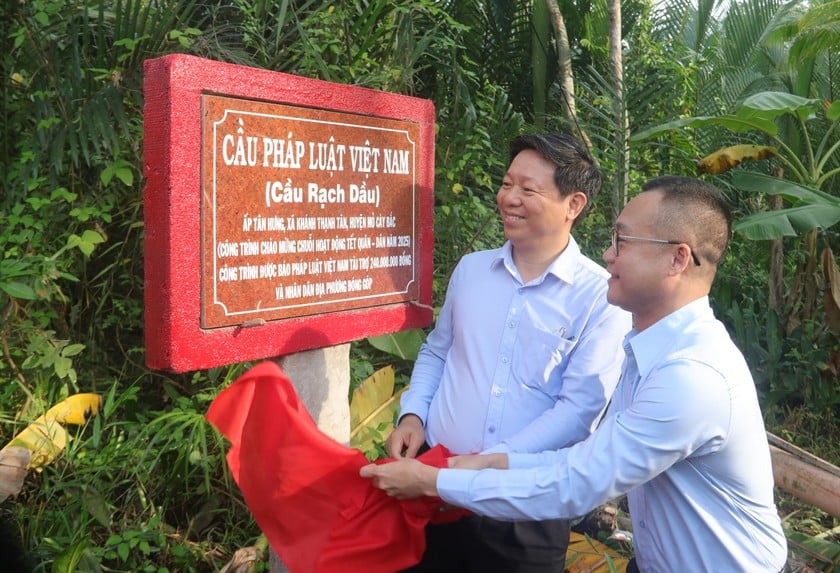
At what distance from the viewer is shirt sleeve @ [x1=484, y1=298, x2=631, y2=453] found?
2162 mm

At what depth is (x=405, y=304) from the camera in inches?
109

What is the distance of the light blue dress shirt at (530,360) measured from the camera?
86.4 inches

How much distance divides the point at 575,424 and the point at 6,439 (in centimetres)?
251

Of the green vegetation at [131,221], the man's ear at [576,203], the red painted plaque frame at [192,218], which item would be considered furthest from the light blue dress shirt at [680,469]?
the green vegetation at [131,221]

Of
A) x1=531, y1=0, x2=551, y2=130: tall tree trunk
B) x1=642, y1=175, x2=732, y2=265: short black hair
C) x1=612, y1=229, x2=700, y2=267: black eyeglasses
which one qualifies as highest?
x1=531, y1=0, x2=551, y2=130: tall tree trunk

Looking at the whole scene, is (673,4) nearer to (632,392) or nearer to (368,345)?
→ (368,345)

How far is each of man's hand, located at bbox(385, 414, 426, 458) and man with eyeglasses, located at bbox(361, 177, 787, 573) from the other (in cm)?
37

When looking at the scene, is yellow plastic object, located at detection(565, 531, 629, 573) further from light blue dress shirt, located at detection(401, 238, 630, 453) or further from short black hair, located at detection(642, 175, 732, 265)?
short black hair, located at detection(642, 175, 732, 265)

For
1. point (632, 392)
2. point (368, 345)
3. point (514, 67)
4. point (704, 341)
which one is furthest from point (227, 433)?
point (514, 67)

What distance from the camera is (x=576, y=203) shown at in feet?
7.77

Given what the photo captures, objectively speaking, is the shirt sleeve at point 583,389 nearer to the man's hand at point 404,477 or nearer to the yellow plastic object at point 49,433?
the man's hand at point 404,477

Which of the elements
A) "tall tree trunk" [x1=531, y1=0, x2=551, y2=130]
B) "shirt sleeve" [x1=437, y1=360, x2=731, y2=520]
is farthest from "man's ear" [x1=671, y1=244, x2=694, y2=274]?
"tall tree trunk" [x1=531, y1=0, x2=551, y2=130]

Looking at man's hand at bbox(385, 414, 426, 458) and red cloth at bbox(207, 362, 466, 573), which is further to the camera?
man's hand at bbox(385, 414, 426, 458)

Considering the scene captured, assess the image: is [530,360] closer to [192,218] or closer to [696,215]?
[696,215]
